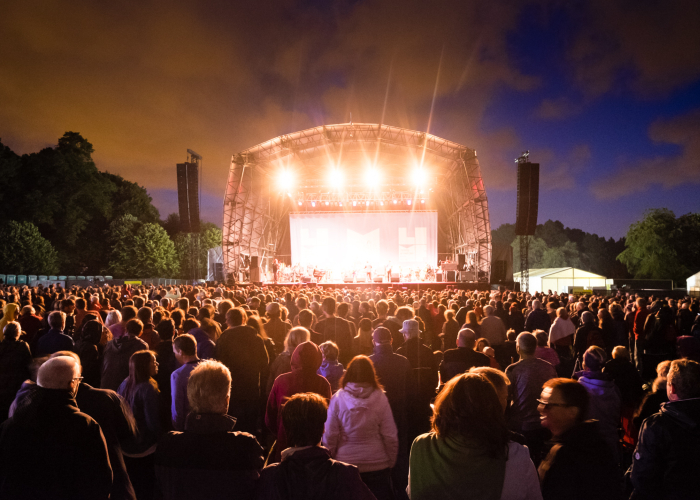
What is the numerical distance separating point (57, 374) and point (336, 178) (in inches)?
985

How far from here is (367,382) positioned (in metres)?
3.00

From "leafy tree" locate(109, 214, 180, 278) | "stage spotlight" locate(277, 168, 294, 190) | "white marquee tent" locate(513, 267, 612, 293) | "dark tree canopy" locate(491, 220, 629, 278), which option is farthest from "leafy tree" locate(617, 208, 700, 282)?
"leafy tree" locate(109, 214, 180, 278)

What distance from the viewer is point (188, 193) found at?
22.7 meters

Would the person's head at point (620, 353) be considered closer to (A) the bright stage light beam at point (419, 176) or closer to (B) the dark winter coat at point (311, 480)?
(B) the dark winter coat at point (311, 480)

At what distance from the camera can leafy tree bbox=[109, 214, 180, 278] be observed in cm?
4300

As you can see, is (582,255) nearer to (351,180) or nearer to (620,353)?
(351,180)

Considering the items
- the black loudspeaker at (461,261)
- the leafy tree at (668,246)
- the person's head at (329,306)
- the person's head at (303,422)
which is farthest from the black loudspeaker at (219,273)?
the leafy tree at (668,246)

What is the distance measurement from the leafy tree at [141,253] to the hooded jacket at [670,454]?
45.0 metres

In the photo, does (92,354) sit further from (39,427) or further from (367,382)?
(367,382)

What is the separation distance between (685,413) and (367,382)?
1.86 metres

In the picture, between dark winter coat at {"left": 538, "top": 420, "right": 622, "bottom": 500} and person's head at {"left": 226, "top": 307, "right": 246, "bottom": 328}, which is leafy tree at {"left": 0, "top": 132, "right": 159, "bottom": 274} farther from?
dark winter coat at {"left": 538, "top": 420, "right": 622, "bottom": 500}

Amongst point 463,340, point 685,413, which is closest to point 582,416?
point 685,413

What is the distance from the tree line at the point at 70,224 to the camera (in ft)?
114

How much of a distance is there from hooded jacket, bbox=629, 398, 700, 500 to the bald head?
10.7ft
